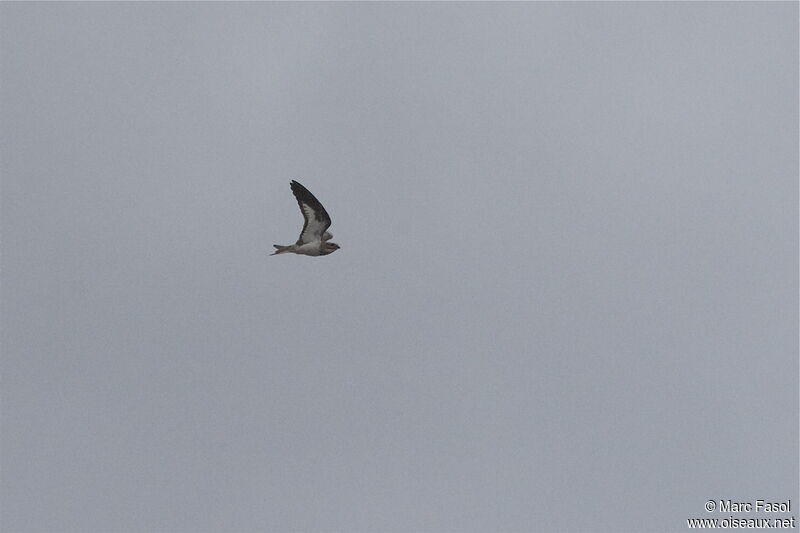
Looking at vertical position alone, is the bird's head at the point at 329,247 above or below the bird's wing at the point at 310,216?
below

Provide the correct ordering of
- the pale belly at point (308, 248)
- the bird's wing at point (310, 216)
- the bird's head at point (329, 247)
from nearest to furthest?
the bird's wing at point (310, 216), the pale belly at point (308, 248), the bird's head at point (329, 247)

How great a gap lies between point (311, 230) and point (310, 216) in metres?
1.35

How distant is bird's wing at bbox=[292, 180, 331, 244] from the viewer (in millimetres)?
127000

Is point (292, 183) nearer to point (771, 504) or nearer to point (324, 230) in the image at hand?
point (324, 230)

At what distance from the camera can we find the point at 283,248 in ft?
421

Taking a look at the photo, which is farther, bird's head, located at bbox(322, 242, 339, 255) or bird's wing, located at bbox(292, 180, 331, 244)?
bird's head, located at bbox(322, 242, 339, 255)

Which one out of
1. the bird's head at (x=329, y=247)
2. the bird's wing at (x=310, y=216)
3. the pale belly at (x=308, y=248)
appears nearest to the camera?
the bird's wing at (x=310, y=216)

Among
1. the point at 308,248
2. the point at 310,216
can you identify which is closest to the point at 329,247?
the point at 308,248

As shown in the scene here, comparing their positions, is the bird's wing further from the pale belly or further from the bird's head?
the bird's head

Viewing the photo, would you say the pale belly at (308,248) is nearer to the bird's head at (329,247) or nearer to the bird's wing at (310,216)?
the bird's wing at (310,216)

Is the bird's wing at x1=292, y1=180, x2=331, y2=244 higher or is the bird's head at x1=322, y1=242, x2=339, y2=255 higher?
the bird's wing at x1=292, y1=180, x2=331, y2=244

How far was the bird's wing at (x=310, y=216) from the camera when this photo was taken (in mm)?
127000

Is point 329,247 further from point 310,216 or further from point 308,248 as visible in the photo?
point 310,216

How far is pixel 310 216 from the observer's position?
12769cm
